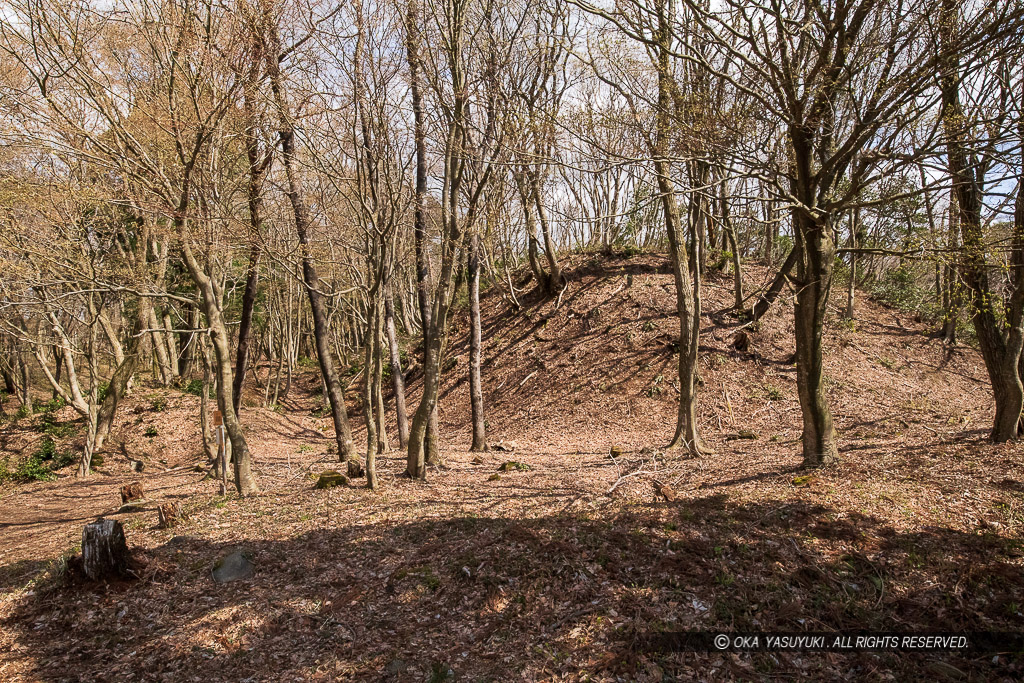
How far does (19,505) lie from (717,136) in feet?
51.6

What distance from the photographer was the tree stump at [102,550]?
5.98 metres

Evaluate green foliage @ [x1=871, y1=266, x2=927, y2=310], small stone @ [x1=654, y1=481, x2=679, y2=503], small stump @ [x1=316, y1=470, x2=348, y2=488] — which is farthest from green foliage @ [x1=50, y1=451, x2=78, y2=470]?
green foliage @ [x1=871, y1=266, x2=927, y2=310]

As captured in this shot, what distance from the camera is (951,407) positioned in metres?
12.2

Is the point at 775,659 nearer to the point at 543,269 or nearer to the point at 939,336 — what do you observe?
the point at 939,336

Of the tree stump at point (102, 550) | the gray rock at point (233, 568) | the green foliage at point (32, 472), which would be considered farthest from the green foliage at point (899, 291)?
the green foliage at point (32, 472)

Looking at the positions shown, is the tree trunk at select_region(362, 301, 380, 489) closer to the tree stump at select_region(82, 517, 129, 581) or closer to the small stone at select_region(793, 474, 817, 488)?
the tree stump at select_region(82, 517, 129, 581)

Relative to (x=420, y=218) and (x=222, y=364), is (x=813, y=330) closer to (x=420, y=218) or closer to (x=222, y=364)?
(x=420, y=218)

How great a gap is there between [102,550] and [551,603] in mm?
4734

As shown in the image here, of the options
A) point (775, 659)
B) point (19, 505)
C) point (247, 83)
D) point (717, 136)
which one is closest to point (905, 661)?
point (775, 659)

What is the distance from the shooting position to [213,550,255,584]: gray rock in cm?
631

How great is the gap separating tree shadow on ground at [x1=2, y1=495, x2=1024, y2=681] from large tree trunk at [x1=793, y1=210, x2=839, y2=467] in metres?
1.46

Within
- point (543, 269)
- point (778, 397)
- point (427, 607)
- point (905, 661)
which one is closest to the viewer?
point (905, 661)

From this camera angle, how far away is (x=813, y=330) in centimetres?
734

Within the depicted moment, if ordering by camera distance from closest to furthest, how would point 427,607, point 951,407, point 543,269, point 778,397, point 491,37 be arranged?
point 427,607 → point 491,37 → point 951,407 → point 778,397 → point 543,269
